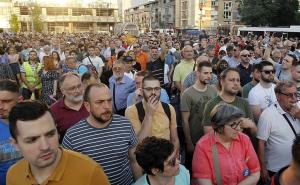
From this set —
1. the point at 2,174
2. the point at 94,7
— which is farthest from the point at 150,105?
the point at 94,7

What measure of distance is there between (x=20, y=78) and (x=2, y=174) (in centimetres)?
587

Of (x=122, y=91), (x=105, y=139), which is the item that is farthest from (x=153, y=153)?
(x=122, y=91)

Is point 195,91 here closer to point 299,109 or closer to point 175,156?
point 299,109

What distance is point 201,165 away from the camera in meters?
3.07

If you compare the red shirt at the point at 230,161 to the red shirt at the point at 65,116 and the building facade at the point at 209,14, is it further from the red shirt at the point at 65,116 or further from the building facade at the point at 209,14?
the building facade at the point at 209,14

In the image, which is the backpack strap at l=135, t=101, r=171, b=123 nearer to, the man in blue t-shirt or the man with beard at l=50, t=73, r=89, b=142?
the man with beard at l=50, t=73, r=89, b=142

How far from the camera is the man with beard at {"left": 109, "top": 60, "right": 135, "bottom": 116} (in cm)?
589

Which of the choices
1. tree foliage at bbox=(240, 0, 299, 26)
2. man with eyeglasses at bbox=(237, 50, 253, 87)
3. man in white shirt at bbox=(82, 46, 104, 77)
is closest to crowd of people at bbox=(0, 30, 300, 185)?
man with eyeglasses at bbox=(237, 50, 253, 87)

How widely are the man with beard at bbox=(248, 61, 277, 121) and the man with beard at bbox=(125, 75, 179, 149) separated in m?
1.39

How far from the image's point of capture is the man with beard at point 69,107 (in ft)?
12.5

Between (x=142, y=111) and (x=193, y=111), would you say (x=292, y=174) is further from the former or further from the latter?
(x=193, y=111)

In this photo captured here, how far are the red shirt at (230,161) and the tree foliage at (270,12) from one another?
1856 inches

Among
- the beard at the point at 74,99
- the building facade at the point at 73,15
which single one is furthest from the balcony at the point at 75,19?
the beard at the point at 74,99

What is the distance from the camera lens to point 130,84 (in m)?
5.98
